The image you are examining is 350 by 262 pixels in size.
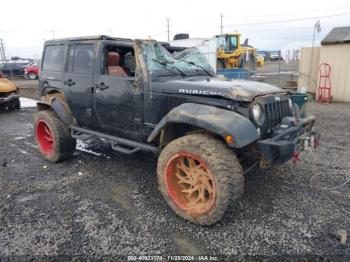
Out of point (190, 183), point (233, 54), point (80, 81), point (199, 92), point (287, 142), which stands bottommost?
point (190, 183)

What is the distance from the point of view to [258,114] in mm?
3336

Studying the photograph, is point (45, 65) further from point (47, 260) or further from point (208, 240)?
point (208, 240)

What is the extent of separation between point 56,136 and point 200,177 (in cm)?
295

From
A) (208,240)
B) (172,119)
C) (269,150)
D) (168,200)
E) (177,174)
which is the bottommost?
(208,240)

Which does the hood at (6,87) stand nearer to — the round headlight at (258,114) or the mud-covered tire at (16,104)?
the mud-covered tire at (16,104)

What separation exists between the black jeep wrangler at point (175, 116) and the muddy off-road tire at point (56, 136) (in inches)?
0.7

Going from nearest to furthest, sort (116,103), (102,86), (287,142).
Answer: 1. (287,142)
2. (116,103)
3. (102,86)

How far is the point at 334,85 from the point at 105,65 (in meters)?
10.3

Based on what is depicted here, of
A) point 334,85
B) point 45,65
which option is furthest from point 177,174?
point 334,85

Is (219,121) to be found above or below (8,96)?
above

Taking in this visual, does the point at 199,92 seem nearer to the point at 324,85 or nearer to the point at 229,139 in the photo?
the point at 229,139

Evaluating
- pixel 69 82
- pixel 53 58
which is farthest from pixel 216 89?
pixel 53 58

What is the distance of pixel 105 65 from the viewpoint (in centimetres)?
442

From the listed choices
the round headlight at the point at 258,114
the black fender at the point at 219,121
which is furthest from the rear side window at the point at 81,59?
the round headlight at the point at 258,114
